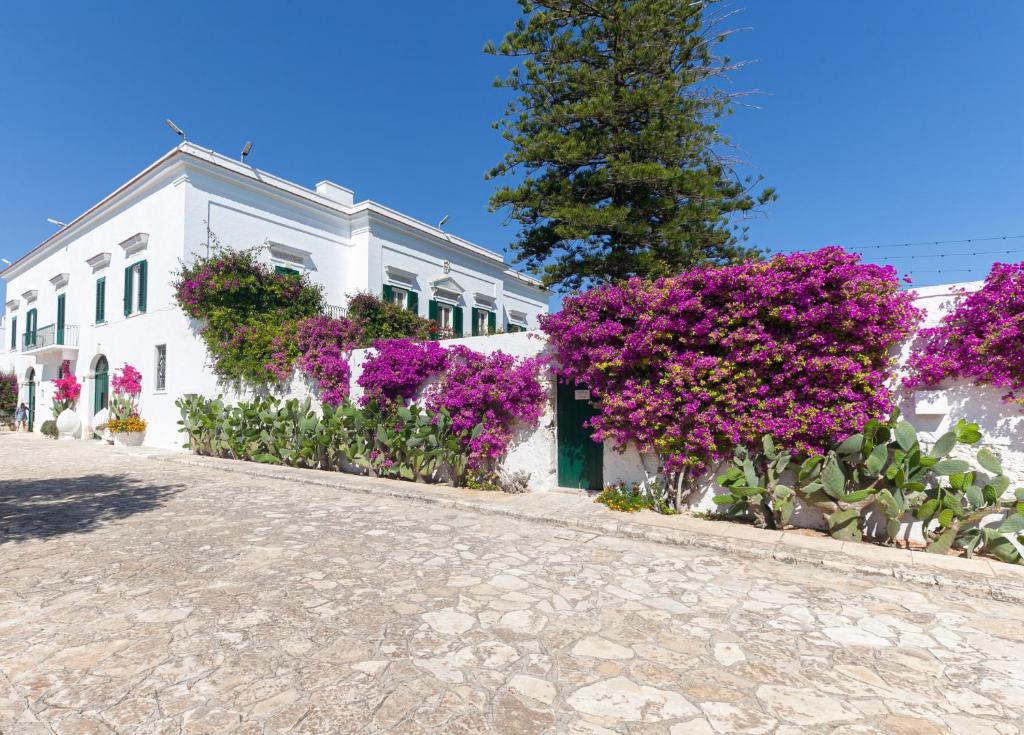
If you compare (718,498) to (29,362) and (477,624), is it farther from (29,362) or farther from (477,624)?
(29,362)

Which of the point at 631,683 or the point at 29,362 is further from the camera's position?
the point at 29,362

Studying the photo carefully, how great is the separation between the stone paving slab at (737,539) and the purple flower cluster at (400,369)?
5.43 ft

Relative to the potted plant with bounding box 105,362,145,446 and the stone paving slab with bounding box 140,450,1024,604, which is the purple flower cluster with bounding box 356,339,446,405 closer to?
the stone paving slab with bounding box 140,450,1024,604

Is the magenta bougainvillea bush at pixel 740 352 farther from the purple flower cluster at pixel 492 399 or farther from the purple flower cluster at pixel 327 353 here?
the purple flower cluster at pixel 327 353

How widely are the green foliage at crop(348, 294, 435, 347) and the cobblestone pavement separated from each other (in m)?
10.4

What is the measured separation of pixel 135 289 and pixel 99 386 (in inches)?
167

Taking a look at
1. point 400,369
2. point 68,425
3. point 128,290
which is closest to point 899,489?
point 400,369

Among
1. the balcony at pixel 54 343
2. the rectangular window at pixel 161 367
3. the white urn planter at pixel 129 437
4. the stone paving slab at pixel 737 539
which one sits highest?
the balcony at pixel 54 343

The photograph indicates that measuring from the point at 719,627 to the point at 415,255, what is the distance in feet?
57.5

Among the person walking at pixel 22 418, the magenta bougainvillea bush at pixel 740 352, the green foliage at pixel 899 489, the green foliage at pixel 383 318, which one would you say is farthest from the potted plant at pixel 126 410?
the green foliage at pixel 899 489

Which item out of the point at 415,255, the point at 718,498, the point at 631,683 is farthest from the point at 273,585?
the point at 415,255

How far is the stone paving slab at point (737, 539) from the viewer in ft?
14.7

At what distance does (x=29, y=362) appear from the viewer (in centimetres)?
2234

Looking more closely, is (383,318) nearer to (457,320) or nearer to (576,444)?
(457,320)
